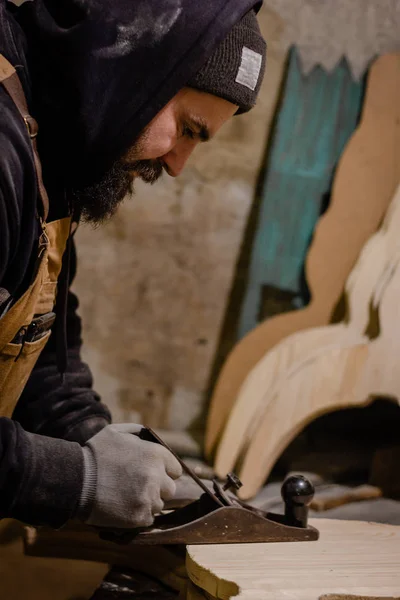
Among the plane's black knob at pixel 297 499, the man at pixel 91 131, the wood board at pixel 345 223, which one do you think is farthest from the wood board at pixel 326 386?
the man at pixel 91 131

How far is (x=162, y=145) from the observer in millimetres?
1674

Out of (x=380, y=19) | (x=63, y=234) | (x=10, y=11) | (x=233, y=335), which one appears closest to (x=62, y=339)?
(x=63, y=234)

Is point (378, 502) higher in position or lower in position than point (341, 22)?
lower

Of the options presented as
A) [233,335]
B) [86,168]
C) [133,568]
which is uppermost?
[86,168]

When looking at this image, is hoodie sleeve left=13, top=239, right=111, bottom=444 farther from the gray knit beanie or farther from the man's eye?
the gray knit beanie

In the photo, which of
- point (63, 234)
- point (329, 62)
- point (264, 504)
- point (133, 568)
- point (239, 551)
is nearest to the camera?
point (239, 551)

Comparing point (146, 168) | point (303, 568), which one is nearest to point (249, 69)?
point (146, 168)

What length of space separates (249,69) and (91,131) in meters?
0.43

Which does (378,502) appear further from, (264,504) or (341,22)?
(341,22)

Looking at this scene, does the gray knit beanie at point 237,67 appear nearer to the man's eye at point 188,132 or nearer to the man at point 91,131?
the man at point 91,131

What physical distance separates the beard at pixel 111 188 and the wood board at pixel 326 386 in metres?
1.30

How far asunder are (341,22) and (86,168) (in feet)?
6.99

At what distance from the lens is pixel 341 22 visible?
3246 millimetres

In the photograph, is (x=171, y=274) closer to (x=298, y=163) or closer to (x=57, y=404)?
(x=298, y=163)
